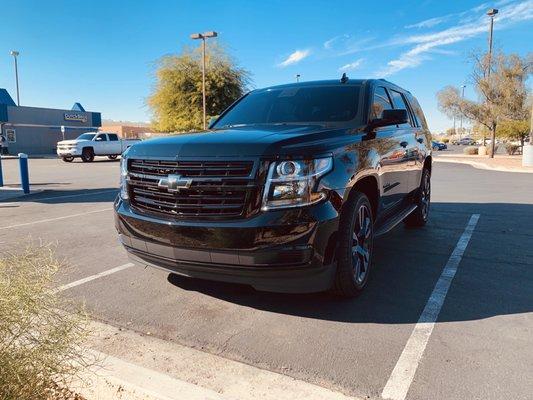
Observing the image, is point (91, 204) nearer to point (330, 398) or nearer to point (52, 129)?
point (330, 398)

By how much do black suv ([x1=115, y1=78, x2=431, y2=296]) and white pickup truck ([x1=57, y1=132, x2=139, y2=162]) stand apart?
1004 inches

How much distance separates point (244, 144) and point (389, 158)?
209 cm

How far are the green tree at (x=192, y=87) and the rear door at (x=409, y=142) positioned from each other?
32.5 metres

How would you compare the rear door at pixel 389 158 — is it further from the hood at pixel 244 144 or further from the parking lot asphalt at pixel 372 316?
the hood at pixel 244 144

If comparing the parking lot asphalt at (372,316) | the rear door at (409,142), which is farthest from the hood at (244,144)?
the rear door at (409,142)

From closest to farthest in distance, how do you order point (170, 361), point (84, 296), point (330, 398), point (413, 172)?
point (330, 398) → point (170, 361) → point (84, 296) → point (413, 172)

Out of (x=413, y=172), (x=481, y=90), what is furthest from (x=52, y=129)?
(x=413, y=172)

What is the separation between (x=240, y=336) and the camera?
3.24 meters

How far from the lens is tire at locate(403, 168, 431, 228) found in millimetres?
6713

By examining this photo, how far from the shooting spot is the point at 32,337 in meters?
2.18

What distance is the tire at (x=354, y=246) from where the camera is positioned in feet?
11.6

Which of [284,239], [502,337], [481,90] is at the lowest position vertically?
[502,337]

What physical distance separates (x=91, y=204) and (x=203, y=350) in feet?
25.8

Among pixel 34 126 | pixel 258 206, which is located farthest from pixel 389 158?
pixel 34 126
